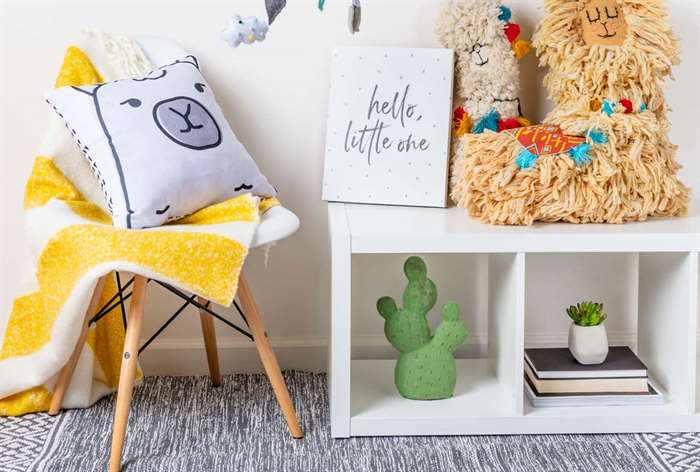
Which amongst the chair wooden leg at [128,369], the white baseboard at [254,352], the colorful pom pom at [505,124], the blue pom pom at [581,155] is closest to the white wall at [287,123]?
the white baseboard at [254,352]

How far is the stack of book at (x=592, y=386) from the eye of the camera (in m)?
1.82

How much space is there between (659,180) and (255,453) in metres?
0.90

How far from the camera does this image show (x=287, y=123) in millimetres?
2066

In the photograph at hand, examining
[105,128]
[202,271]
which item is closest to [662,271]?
[202,271]

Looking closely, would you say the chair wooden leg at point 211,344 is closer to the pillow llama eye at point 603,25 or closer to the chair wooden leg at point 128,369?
the chair wooden leg at point 128,369

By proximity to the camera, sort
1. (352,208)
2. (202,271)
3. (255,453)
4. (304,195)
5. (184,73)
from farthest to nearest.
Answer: (304,195)
(352,208)
(184,73)
(255,453)
(202,271)

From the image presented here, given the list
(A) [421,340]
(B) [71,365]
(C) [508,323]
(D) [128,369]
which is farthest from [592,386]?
(B) [71,365]

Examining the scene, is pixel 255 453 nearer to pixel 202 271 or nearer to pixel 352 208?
pixel 202 271

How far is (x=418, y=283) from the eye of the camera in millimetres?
1880

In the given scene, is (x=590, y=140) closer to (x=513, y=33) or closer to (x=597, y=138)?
(x=597, y=138)

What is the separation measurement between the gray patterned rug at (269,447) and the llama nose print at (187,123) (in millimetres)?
539

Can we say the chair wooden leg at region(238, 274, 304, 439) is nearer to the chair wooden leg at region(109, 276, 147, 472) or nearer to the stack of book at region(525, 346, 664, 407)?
the chair wooden leg at region(109, 276, 147, 472)

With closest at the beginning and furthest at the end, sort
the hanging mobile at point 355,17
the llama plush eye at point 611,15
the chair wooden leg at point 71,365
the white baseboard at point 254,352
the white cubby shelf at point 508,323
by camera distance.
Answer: the hanging mobile at point 355,17, the white cubby shelf at point 508,323, the chair wooden leg at point 71,365, the llama plush eye at point 611,15, the white baseboard at point 254,352

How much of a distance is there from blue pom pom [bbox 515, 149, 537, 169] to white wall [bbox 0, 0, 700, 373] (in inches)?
13.7
